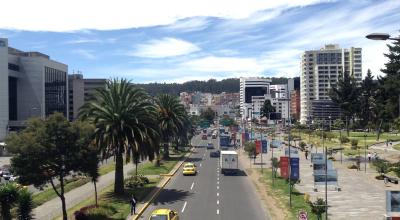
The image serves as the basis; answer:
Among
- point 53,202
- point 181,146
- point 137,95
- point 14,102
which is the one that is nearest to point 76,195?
point 53,202

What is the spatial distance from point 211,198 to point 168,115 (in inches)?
1553

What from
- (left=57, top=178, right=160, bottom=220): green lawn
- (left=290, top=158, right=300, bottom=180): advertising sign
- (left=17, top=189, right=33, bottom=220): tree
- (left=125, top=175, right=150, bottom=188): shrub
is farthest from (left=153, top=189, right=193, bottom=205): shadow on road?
(left=17, top=189, right=33, bottom=220): tree

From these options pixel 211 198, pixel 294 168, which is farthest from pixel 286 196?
pixel 211 198

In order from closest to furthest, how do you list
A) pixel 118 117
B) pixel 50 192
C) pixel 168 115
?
1. pixel 118 117
2. pixel 50 192
3. pixel 168 115

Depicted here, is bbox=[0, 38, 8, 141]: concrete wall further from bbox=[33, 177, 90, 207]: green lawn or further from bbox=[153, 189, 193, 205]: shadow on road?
bbox=[153, 189, 193, 205]: shadow on road

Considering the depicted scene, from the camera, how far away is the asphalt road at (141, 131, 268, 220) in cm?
3622

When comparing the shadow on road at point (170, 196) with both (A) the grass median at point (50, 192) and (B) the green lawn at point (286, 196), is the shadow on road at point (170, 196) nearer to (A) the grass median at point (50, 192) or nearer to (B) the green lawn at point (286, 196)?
(A) the grass median at point (50, 192)

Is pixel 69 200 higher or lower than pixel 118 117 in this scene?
lower

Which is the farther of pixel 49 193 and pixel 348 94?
pixel 348 94

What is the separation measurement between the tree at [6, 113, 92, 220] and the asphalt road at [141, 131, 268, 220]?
725 centimetres

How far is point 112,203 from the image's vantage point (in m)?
40.4

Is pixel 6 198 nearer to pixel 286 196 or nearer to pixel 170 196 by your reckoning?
pixel 170 196

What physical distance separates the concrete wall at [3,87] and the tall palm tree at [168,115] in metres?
69.9

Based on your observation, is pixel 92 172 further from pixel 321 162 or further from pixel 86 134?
pixel 321 162
